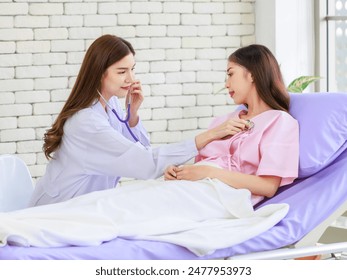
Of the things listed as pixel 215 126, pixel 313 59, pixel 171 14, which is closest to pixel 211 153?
pixel 215 126

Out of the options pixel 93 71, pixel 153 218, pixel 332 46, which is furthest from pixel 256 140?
pixel 332 46

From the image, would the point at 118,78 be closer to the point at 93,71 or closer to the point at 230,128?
the point at 93,71

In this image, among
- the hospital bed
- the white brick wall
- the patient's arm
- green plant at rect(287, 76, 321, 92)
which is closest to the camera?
the hospital bed

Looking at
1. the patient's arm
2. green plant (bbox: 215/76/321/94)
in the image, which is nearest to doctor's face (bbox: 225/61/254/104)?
the patient's arm

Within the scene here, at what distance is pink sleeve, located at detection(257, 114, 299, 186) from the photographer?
3.03 meters

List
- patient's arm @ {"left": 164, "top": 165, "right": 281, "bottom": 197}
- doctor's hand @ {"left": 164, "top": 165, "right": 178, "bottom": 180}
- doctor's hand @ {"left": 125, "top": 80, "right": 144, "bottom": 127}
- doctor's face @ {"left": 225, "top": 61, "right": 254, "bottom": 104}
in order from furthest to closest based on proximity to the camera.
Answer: doctor's hand @ {"left": 125, "top": 80, "right": 144, "bottom": 127} < doctor's face @ {"left": 225, "top": 61, "right": 254, "bottom": 104} < doctor's hand @ {"left": 164, "top": 165, "right": 178, "bottom": 180} < patient's arm @ {"left": 164, "top": 165, "right": 281, "bottom": 197}

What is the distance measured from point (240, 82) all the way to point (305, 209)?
24.7 inches

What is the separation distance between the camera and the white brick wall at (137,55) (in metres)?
4.47

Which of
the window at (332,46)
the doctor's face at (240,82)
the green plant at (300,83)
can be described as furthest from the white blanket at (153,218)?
the window at (332,46)

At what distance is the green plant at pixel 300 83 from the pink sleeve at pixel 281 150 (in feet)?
5.12

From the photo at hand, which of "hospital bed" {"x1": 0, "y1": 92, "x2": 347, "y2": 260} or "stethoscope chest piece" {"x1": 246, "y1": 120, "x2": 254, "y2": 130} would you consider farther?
"stethoscope chest piece" {"x1": 246, "y1": 120, "x2": 254, "y2": 130}

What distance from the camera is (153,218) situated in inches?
110

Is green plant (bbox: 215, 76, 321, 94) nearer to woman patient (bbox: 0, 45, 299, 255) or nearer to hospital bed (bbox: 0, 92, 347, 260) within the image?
woman patient (bbox: 0, 45, 299, 255)
